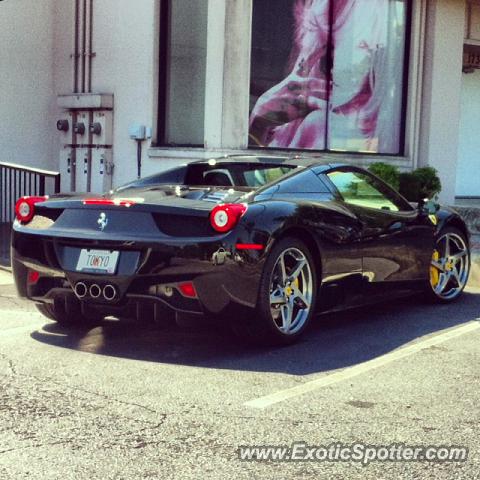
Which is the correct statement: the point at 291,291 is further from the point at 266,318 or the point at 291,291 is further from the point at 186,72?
the point at 186,72

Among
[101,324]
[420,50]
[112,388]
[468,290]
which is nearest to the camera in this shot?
[112,388]

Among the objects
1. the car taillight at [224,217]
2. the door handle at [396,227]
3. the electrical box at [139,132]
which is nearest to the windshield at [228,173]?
the door handle at [396,227]

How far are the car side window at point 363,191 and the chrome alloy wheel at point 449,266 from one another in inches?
26.6

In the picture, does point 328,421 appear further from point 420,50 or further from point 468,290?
point 420,50

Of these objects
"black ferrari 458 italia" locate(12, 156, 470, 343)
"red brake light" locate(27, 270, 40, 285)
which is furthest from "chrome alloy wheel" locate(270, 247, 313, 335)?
"red brake light" locate(27, 270, 40, 285)

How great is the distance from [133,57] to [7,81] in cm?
222

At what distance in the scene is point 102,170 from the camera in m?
15.0

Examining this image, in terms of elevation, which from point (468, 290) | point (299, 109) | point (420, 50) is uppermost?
point (420, 50)

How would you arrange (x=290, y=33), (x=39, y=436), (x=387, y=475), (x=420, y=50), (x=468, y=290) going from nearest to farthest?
(x=387, y=475) < (x=39, y=436) < (x=468, y=290) < (x=290, y=33) < (x=420, y=50)

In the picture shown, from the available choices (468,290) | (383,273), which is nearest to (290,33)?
(468,290)

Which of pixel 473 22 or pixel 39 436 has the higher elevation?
pixel 473 22

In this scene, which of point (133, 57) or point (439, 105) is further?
point (439, 105)

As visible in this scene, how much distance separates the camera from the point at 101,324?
6.90m

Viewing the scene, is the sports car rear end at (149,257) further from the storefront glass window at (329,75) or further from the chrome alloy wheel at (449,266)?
the storefront glass window at (329,75)
